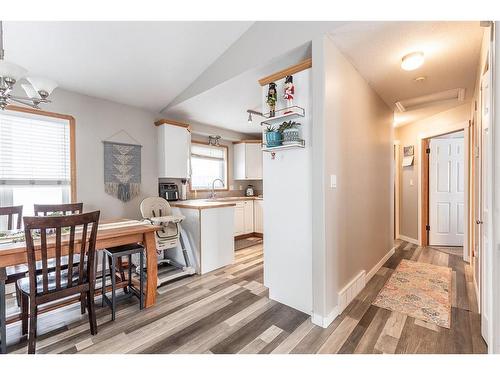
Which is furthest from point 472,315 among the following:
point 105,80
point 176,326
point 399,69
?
point 105,80

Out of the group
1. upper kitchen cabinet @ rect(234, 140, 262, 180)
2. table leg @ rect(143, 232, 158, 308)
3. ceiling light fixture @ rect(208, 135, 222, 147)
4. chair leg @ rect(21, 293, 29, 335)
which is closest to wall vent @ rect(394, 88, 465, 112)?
upper kitchen cabinet @ rect(234, 140, 262, 180)

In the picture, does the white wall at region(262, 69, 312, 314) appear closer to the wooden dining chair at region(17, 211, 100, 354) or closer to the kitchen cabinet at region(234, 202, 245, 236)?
the wooden dining chair at region(17, 211, 100, 354)

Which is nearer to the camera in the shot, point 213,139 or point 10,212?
point 10,212

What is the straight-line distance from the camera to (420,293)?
96.7 inches

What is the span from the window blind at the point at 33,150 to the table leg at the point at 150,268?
1.51m

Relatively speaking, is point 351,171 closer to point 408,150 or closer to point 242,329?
point 242,329

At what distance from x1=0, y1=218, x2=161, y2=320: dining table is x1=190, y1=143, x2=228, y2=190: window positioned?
2.16 m

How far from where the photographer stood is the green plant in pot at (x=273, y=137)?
2.11 m

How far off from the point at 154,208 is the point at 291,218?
189 centimetres

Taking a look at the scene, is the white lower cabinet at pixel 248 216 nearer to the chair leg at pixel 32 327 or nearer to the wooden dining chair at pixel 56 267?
the wooden dining chair at pixel 56 267

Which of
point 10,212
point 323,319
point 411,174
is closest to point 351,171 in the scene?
point 323,319

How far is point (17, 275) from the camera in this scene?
1.92 m

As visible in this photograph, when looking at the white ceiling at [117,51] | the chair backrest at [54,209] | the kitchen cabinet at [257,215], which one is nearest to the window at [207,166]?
the kitchen cabinet at [257,215]
